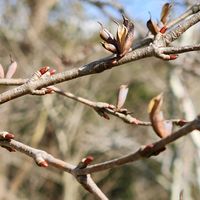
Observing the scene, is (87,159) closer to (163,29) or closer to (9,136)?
(9,136)

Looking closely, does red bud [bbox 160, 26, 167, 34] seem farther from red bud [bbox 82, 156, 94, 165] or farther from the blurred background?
the blurred background

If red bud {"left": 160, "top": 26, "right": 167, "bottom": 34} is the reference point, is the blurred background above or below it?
above

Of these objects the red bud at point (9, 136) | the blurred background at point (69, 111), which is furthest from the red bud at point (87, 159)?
the blurred background at point (69, 111)

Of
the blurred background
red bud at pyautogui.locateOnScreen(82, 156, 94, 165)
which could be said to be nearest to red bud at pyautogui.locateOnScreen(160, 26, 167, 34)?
red bud at pyautogui.locateOnScreen(82, 156, 94, 165)

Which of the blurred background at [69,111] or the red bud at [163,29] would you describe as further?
the blurred background at [69,111]

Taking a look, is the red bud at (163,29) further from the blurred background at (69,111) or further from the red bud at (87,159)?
the blurred background at (69,111)

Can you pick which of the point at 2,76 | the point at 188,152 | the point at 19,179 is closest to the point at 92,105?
the point at 2,76

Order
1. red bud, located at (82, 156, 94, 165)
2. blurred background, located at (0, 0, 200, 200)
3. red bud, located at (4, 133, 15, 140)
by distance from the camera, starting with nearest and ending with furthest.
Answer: red bud, located at (82, 156, 94, 165) < red bud, located at (4, 133, 15, 140) < blurred background, located at (0, 0, 200, 200)

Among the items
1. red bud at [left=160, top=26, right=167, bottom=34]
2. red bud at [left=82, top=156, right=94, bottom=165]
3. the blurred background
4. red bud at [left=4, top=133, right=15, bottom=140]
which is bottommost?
red bud at [left=82, top=156, right=94, bottom=165]

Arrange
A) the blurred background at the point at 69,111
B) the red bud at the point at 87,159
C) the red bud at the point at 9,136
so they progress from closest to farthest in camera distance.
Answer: the red bud at the point at 87,159, the red bud at the point at 9,136, the blurred background at the point at 69,111

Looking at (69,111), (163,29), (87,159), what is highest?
(69,111)

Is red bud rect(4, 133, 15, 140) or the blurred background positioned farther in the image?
the blurred background

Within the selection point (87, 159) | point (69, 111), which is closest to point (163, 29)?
point (87, 159)
